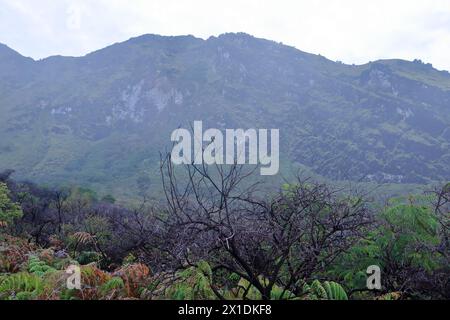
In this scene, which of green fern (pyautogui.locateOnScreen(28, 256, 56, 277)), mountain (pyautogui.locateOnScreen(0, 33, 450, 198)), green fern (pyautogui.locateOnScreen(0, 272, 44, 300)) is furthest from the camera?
mountain (pyautogui.locateOnScreen(0, 33, 450, 198))

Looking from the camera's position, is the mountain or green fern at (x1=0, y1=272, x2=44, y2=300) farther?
the mountain

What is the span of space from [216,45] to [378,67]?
6109 cm

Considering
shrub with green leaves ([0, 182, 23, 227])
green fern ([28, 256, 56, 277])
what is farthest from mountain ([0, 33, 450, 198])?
Answer: green fern ([28, 256, 56, 277])

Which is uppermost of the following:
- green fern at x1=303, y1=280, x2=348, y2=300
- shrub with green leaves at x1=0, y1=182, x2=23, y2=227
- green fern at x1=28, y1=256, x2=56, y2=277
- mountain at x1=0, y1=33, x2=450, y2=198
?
mountain at x1=0, y1=33, x2=450, y2=198

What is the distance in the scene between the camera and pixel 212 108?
134 meters

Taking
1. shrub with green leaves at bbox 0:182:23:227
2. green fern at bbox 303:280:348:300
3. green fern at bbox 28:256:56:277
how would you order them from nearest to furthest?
green fern at bbox 303:280:348:300 → green fern at bbox 28:256:56:277 → shrub with green leaves at bbox 0:182:23:227

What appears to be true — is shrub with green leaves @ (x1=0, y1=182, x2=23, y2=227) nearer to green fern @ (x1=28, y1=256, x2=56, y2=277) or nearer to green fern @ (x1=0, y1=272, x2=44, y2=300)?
green fern @ (x1=28, y1=256, x2=56, y2=277)

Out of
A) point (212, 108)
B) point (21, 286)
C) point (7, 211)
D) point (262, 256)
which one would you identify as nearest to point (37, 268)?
point (21, 286)

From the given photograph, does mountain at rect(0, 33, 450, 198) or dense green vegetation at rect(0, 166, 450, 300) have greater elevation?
mountain at rect(0, 33, 450, 198)

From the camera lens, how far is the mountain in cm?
10281

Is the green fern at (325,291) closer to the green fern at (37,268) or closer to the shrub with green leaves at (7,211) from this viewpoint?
the green fern at (37,268)

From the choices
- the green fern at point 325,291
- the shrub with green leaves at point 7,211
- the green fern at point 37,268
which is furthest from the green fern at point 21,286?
the shrub with green leaves at point 7,211
